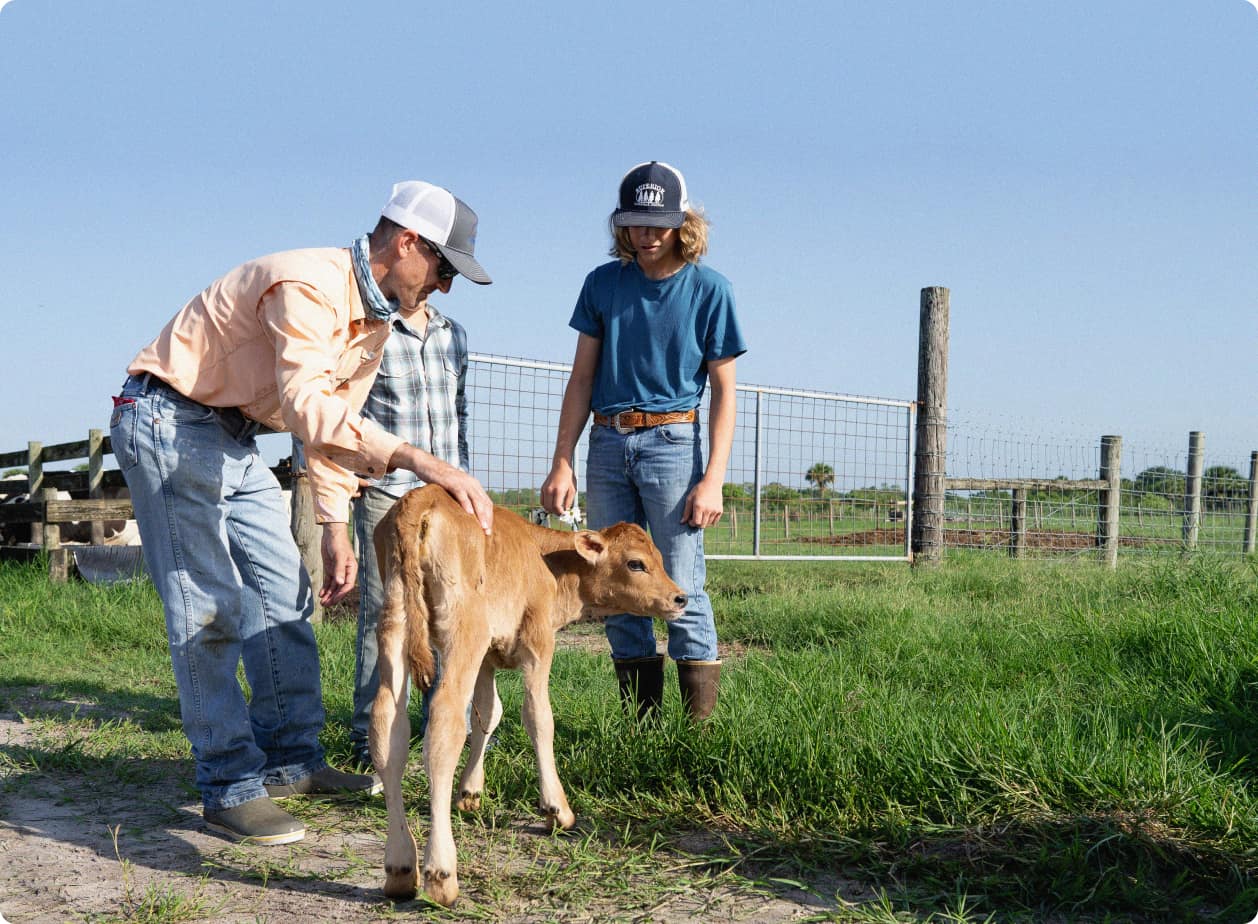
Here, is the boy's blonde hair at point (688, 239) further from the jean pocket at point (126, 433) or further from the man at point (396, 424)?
the jean pocket at point (126, 433)

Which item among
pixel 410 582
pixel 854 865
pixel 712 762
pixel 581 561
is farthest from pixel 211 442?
pixel 854 865

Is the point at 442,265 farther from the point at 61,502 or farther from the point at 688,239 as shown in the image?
the point at 61,502

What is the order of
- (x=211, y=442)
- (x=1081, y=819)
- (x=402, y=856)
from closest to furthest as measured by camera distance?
(x=402, y=856) → (x=1081, y=819) → (x=211, y=442)

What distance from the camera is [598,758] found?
4.37 m

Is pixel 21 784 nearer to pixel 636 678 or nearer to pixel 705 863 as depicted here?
pixel 636 678

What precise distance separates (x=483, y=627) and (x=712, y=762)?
114cm

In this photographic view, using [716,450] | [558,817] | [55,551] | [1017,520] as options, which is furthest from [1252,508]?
[55,551]

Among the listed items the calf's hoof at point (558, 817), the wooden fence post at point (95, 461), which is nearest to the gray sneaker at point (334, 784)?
the calf's hoof at point (558, 817)

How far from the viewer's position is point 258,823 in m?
3.95

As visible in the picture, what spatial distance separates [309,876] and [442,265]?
2176mm

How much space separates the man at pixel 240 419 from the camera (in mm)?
3750

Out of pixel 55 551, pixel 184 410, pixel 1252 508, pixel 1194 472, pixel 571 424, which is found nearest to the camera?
pixel 184 410

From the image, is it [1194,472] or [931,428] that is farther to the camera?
[1194,472]

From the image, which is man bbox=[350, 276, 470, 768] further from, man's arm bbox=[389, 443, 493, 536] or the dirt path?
man's arm bbox=[389, 443, 493, 536]
